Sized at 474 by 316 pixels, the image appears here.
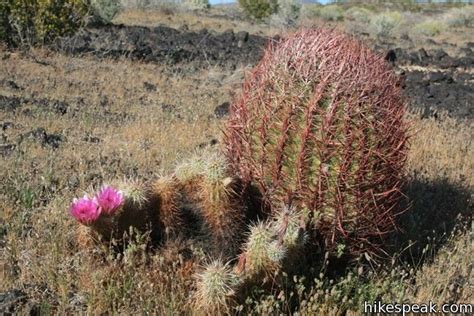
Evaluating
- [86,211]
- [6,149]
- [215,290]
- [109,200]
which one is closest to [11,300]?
[86,211]

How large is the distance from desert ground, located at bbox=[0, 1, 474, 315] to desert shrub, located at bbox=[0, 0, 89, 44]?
31 cm

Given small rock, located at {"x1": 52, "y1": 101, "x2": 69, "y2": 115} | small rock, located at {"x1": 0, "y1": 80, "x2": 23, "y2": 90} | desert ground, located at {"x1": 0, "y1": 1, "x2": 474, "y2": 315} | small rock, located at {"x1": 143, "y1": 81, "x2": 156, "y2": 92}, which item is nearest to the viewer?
desert ground, located at {"x1": 0, "y1": 1, "x2": 474, "y2": 315}

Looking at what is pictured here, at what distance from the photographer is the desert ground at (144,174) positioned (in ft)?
11.2

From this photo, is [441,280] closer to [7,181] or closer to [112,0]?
[7,181]

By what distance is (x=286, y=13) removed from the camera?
30.7m

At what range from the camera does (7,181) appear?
16.5ft

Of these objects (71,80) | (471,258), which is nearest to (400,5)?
(71,80)

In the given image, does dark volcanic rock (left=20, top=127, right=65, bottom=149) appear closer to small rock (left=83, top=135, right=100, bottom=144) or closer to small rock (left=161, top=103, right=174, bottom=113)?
small rock (left=83, top=135, right=100, bottom=144)

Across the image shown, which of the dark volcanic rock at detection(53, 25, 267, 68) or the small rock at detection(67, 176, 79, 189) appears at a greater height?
the small rock at detection(67, 176, 79, 189)

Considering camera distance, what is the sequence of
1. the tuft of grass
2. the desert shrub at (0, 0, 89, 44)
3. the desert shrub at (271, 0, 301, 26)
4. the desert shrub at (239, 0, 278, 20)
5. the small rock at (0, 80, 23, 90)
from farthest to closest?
the desert shrub at (239, 0, 278, 20)
the desert shrub at (271, 0, 301, 26)
the desert shrub at (0, 0, 89, 44)
the small rock at (0, 80, 23, 90)
the tuft of grass

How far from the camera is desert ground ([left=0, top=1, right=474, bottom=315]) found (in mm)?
3414

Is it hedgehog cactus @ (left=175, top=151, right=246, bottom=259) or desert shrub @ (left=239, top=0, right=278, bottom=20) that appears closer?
hedgehog cactus @ (left=175, top=151, right=246, bottom=259)

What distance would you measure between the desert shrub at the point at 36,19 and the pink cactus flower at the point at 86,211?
393 inches

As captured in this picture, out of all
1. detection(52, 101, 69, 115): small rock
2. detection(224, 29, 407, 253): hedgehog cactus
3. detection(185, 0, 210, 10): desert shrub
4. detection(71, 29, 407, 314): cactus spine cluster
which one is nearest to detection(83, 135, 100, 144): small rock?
detection(52, 101, 69, 115): small rock
